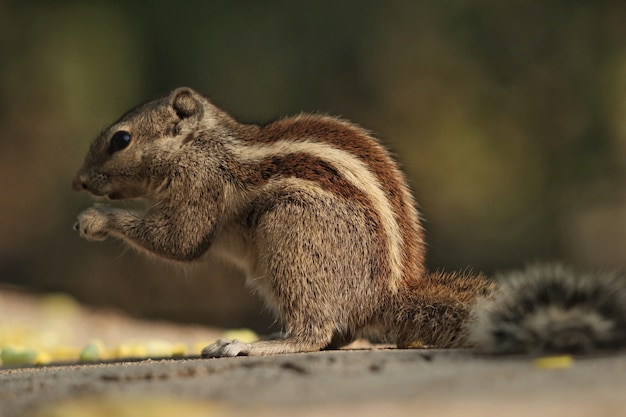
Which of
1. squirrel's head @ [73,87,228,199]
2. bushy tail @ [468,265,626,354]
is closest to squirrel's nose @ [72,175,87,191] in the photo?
squirrel's head @ [73,87,228,199]

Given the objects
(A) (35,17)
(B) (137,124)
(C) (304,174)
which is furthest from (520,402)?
(A) (35,17)

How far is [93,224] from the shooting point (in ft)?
14.5

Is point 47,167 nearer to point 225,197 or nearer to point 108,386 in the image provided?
point 225,197

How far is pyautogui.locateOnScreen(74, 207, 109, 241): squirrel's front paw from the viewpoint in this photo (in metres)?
4.42

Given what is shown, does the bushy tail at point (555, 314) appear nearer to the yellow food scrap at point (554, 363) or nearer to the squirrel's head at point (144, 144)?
the yellow food scrap at point (554, 363)

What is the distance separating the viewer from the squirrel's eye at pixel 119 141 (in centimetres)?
465

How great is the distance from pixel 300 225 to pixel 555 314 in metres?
1.26

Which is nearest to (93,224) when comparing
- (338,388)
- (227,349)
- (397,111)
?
(227,349)

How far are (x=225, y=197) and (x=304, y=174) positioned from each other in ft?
1.41

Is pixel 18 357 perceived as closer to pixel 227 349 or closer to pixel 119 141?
pixel 119 141

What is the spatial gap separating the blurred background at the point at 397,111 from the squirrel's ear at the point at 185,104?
373 centimetres

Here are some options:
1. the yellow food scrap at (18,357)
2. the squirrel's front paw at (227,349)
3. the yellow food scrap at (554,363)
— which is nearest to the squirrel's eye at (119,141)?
the yellow food scrap at (18,357)

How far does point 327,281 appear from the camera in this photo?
3.86 metres

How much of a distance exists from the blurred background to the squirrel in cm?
392
